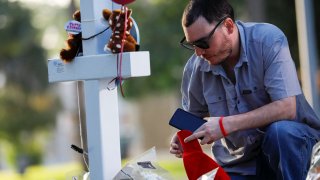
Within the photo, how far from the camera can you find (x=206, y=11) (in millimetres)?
4230

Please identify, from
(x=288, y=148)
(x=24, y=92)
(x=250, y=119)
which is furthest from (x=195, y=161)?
(x=24, y=92)

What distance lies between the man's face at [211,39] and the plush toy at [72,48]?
0.58 metres

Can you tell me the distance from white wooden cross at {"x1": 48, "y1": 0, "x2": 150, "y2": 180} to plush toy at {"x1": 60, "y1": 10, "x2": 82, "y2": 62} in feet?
0.12

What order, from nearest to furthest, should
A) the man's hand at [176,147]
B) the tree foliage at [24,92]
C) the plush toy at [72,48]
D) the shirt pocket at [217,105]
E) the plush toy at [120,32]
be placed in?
the plush toy at [120,32]
the plush toy at [72,48]
the man's hand at [176,147]
the shirt pocket at [217,105]
the tree foliage at [24,92]

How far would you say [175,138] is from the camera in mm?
4371

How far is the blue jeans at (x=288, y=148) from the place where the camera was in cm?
413

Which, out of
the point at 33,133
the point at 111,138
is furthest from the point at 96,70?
the point at 33,133

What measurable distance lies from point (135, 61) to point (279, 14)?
1489 cm

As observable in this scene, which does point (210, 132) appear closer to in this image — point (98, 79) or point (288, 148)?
point (288, 148)

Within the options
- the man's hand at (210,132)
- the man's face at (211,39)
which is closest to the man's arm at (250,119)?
the man's hand at (210,132)

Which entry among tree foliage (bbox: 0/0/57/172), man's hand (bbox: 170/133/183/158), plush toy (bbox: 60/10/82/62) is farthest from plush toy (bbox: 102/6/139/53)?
tree foliage (bbox: 0/0/57/172)

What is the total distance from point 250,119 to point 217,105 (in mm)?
510

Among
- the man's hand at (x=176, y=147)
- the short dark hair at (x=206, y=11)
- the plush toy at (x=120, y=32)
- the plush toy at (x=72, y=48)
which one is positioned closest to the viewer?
the plush toy at (x=120, y=32)

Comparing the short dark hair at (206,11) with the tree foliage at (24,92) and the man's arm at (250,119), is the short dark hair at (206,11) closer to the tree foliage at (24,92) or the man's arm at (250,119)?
the man's arm at (250,119)
